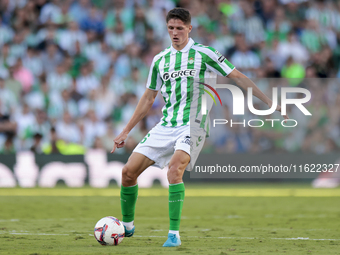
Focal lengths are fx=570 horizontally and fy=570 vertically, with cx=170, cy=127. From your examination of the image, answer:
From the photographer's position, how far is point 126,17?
17234 millimetres

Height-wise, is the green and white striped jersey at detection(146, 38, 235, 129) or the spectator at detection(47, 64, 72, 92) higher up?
the spectator at detection(47, 64, 72, 92)

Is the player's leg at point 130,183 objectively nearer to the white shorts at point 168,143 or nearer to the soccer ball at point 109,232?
the white shorts at point 168,143

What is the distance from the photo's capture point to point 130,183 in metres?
6.02

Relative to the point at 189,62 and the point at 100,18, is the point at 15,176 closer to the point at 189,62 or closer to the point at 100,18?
the point at 100,18

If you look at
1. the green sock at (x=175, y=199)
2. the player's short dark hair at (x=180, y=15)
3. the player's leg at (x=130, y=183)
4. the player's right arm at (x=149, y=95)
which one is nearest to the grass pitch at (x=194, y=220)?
the player's leg at (x=130, y=183)

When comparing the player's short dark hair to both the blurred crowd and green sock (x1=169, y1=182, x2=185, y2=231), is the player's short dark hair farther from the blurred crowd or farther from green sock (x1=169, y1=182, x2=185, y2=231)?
the blurred crowd

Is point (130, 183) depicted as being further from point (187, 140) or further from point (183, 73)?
point (183, 73)

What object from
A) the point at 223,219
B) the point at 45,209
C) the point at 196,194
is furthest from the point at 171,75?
the point at 196,194

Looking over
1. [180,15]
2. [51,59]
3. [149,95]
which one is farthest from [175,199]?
[51,59]

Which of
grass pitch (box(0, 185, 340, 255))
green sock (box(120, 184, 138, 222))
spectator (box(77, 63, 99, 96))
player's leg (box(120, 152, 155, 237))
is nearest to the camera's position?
grass pitch (box(0, 185, 340, 255))

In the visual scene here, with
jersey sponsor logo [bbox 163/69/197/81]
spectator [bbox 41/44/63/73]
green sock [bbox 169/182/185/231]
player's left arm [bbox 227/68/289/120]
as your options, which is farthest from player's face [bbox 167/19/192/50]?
spectator [bbox 41/44/63/73]

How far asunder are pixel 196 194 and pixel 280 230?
5.48 m

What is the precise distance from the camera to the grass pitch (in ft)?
18.3

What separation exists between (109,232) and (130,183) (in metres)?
0.60
